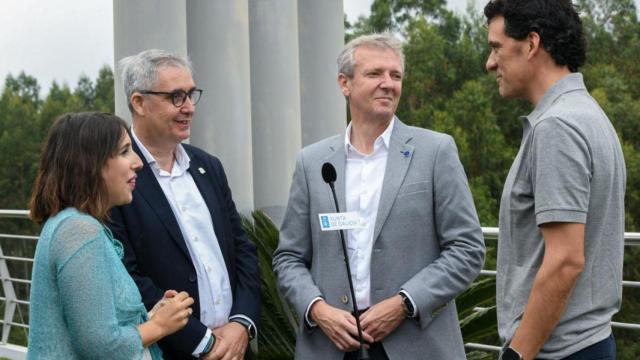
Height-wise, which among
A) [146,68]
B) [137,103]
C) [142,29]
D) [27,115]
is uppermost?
[142,29]

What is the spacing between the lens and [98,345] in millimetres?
2703

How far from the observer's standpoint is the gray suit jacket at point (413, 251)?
353 centimetres

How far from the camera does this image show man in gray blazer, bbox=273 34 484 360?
3.52 meters

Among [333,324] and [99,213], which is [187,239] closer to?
[333,324]

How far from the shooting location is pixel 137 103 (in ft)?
12.6

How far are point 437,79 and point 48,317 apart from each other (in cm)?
3869

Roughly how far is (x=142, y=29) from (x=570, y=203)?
268 centimetres

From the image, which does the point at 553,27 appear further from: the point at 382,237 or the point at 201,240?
the point at 201,240

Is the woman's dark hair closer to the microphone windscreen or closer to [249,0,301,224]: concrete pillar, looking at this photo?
the microphone windscreen

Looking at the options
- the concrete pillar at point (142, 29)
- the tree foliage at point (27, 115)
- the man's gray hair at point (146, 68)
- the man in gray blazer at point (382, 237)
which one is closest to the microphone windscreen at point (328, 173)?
the man in gray blazer at point (382, 237)

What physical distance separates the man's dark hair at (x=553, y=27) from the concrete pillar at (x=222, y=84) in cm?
261

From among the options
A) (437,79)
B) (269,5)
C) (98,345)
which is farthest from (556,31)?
(437,79)

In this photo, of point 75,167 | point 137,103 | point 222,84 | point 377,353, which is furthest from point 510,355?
point 222,84

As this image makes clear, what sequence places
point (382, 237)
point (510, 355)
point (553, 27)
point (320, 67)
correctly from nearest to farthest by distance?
point (510, 355), point (553, 27), point (382, 237), point (320, 67)
